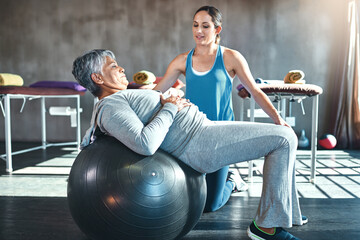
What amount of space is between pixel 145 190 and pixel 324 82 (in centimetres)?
381

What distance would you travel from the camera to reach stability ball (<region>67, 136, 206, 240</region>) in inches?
41.7

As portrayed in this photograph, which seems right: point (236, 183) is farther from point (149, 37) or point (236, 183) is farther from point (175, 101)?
point (149, 37)

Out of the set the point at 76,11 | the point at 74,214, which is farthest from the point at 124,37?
the point at 74,214

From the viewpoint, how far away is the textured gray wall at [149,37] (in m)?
4.14

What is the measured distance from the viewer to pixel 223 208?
1780 mm

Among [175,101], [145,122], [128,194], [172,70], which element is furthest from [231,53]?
[128,194]

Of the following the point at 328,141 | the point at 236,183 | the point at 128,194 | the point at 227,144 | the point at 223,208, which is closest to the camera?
the point at 128,194

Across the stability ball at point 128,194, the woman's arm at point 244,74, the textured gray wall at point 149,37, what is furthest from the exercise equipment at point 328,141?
the stability ball at point 128,194

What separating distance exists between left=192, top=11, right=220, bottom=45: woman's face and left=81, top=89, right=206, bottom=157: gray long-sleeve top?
1.89 ft

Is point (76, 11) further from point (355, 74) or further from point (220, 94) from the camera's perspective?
point (355, 74)

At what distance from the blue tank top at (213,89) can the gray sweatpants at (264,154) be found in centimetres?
55

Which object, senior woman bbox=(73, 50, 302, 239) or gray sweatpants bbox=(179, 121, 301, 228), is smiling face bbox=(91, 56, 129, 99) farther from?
gray sweatpants bbox=(179, 121, 301, 228)

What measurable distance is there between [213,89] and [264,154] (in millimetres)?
610

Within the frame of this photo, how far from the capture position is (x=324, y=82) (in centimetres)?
415
